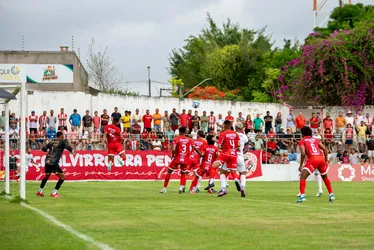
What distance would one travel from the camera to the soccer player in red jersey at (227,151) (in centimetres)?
2322

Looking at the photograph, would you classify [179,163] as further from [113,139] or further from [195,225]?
[195,225]

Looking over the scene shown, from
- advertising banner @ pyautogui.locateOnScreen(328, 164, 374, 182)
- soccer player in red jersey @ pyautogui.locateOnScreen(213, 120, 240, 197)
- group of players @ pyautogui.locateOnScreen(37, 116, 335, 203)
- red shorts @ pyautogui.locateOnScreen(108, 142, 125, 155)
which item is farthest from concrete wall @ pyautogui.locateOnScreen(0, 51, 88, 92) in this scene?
soccer player in red jersey @ pyautogui.locateOnScreen(213, 120, 240, 197)

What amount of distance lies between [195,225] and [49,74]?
39.9 m

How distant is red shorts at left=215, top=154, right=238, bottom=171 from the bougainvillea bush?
27714 millimetres

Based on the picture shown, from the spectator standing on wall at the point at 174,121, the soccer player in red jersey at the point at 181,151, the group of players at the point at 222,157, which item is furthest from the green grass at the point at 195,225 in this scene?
the spectator standing on wall at the point at 174,121

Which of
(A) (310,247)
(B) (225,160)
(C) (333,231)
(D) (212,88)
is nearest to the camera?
(A) (310,247)

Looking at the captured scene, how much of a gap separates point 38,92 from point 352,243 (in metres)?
38.8

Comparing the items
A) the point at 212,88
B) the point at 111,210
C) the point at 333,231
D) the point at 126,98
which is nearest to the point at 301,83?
the point at 126,98

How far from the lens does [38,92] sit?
157 ft

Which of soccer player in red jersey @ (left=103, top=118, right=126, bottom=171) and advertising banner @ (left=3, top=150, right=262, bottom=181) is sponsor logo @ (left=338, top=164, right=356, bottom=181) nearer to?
advertising banner @ (left=3, top=150, right=262, bottom=181)

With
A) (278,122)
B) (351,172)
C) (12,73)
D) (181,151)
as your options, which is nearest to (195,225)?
(181,151)

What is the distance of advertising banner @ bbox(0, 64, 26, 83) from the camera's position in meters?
51.0

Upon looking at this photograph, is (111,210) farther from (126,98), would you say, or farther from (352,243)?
(126,98)

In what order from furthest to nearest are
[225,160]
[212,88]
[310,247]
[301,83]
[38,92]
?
[212,88]
[301,83]
[38,92]
[225,160]
[310,247]
